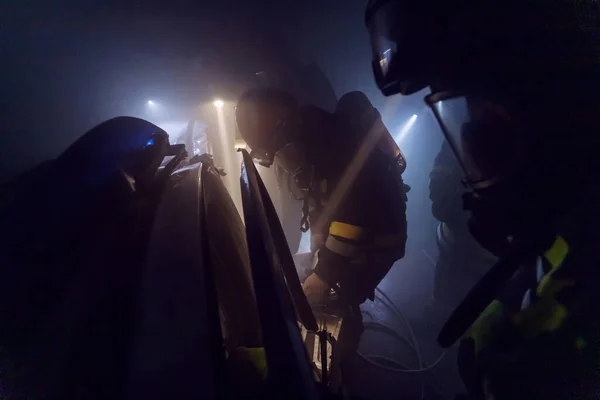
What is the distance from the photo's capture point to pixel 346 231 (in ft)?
7.85

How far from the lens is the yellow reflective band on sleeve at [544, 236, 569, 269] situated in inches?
34.3

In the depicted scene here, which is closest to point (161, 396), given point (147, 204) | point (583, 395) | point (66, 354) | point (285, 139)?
point (66, 354)

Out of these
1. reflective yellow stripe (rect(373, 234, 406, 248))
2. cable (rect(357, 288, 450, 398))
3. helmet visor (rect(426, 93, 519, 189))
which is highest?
helmet visor (rect(426, 93, 519, 189))

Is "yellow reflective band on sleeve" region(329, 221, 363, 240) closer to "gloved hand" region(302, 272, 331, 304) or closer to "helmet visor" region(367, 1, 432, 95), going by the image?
"gloved hand" region(302, 272, 331, 304)

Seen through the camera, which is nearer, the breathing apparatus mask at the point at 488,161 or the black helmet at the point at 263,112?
the breathing apparatus mask at the point at 488,161

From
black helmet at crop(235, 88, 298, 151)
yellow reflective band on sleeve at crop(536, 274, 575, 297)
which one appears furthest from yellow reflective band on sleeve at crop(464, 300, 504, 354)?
black helmet at crop(235, 88, 298, 151)

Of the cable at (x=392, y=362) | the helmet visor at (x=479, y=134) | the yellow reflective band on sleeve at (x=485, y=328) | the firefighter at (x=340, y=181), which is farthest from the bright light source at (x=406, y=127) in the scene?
the yellow reflective band on sleeve at (x=485, y=328)

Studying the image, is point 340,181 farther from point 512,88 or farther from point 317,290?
point 512,88

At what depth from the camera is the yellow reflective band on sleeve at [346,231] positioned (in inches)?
93.1

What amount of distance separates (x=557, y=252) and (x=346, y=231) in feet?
5.11

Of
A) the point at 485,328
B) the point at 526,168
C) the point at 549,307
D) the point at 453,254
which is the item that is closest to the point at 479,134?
the point at 526,168

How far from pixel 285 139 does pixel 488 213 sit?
5.81 feet

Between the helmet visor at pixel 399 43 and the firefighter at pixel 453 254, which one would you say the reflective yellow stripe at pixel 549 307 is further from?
the firefighter at pixel 453 254

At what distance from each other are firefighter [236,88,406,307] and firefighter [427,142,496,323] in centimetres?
230
